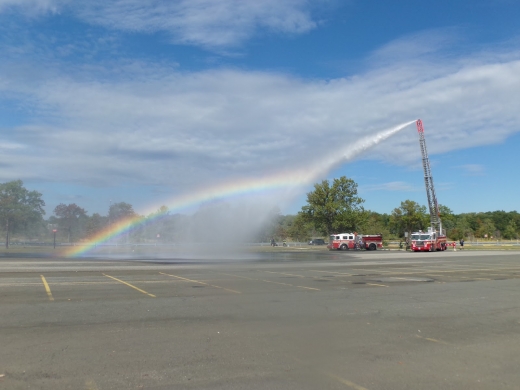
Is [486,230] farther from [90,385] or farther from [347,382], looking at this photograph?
[90,385]

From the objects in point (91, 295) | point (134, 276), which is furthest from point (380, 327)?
point (134, 276)

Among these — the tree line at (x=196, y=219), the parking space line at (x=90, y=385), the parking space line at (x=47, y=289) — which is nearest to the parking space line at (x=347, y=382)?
Answer: the parking space line at (x=90, y=385)

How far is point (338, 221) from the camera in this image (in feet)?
227

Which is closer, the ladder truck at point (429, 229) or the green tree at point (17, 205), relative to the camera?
the ladder truck at point (429, 229)

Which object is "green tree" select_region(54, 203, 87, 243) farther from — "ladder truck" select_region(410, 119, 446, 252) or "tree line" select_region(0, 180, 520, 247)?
"ladder truck" select_region(410, 119, 446, 252)

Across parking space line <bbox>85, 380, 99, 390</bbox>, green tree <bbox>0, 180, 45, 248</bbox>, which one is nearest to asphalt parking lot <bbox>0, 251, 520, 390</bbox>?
parking space line <bbox>85, 380, 99, 390</bbox>

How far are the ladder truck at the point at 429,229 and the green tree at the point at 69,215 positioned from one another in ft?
251

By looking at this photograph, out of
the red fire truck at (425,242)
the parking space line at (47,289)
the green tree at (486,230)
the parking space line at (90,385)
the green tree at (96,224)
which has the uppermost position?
the green tree at (96,224)

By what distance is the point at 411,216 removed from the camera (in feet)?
246

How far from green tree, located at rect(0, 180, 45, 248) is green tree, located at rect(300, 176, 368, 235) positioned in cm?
4789

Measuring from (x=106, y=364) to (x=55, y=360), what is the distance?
853mm

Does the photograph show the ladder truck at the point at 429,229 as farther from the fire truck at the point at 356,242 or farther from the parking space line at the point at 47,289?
the parking space line at the point at 47,289

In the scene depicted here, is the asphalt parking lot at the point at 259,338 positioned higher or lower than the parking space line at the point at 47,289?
lower

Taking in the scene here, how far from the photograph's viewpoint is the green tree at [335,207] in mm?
69562
